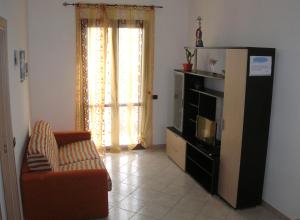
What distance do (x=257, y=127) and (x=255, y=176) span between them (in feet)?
1.90

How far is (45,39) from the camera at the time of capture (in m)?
4.81

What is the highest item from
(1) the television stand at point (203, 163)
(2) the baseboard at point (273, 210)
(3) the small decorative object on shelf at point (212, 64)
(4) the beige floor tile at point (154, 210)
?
(3) the small decorative object on shelf at point (212, 64)

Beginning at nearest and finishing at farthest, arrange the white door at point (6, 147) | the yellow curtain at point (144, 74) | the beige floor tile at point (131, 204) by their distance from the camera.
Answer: the white door at point (6, 147)
the beige floor tile at point (131, 204)
the yellow curtain at point (144, 74)

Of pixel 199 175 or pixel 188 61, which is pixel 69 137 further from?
pixel 188 61

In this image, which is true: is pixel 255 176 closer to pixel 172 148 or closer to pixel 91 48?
pixel 172 148

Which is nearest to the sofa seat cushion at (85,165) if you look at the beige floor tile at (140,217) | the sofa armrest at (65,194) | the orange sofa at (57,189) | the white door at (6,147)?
the orange sofa at (57,189)

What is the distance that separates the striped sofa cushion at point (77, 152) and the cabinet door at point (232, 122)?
160 cm

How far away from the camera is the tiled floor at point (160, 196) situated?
11.3ft

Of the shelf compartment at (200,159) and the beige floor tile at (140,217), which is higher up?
the shelf compartment at (200,159)

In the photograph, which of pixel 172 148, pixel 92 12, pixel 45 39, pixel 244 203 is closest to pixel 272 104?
pixel 244 203

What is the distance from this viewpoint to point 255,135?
341 cm

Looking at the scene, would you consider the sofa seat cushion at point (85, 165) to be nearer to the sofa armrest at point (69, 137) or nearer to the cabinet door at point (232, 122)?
the sofa armrest at point (69, 137)

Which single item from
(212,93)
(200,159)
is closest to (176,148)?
(200,159)

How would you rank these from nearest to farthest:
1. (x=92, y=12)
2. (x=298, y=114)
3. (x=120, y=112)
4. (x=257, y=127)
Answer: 1. (x=298, y=114)
2. (x=257, y=127)
3. (x=92, y=12)
4. (x=120, y=112)
